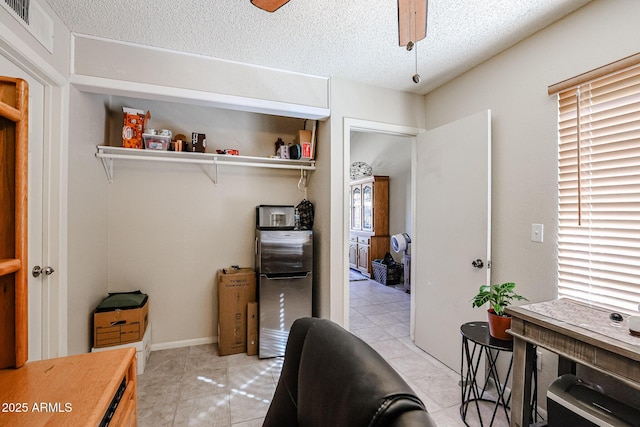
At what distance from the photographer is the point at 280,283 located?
104 inches

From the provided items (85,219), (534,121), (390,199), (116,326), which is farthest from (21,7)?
(390,199)

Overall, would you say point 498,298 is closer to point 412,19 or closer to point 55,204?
point 412,19

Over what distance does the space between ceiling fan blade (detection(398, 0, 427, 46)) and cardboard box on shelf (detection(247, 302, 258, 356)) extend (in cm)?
240

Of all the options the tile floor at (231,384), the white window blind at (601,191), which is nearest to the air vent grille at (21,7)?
the tile floor at (231,384)

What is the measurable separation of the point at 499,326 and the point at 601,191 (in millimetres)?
945

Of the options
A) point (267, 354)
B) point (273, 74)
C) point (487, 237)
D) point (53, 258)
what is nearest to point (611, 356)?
point (487, 237)

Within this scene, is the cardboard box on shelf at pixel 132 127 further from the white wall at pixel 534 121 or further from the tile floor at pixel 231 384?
the white wall at pixel 534 121

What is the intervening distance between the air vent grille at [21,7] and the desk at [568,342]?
2965mm

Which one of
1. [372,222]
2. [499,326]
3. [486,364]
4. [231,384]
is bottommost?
[231,384]

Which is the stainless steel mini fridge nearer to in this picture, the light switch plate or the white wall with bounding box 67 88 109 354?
the white wall with bounding box 67 88 109 354

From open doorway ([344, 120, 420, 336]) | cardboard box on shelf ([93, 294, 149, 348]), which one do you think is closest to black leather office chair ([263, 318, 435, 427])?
cardboard box on shelf ([93, 294, 149, 348])

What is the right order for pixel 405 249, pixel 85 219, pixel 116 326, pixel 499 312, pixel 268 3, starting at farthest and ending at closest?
1. pixel 405 249
2. pixel 116 326
3. pixel 85 219
4. pixel 499 312
5. pixel 268 3

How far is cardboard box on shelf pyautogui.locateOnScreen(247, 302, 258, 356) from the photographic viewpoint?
2.64 m

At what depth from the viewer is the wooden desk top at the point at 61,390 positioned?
0.71 meters
